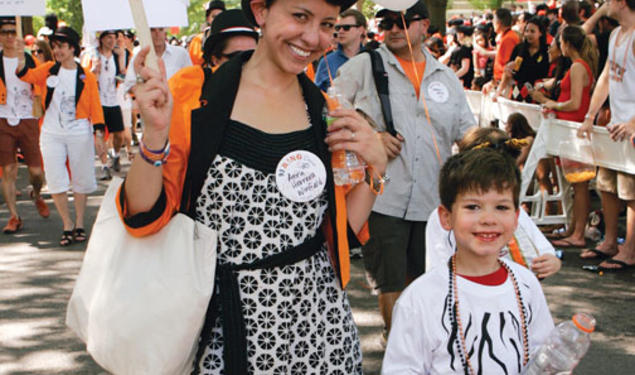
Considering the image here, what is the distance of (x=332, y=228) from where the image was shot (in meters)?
2.49

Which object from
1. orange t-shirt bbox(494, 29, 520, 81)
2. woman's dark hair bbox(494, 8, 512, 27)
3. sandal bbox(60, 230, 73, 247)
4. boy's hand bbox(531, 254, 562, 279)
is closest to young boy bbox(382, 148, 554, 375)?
boy's hand bbox(531, 254, 562, 279)

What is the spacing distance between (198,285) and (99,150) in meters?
7.83

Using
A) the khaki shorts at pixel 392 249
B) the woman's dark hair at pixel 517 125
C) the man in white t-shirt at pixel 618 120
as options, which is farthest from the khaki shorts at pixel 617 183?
the khaki shorts at pixel 392 249

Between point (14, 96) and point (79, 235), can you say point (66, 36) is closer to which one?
point (14, 96)

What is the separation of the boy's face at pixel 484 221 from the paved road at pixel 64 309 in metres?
2.43

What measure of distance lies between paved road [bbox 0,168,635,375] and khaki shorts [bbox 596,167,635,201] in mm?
714

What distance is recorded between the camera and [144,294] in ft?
6.97

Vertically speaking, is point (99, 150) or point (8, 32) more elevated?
point (8, 32)

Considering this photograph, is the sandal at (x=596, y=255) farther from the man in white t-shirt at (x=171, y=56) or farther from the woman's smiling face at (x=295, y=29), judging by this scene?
the woman's smiling face at (x=295, y=29)

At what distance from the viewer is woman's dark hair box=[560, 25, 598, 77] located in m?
7.87

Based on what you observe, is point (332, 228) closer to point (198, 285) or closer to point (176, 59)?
point (198, 285)

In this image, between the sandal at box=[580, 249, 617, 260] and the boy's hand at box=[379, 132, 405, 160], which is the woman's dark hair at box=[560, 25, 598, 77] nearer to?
the sandal at box=[580, 249, 617, 260]

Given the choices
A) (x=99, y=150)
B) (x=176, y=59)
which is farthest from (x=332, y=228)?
(x=99, y=150)

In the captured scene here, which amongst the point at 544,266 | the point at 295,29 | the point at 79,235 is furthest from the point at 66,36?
the point at 295,29
